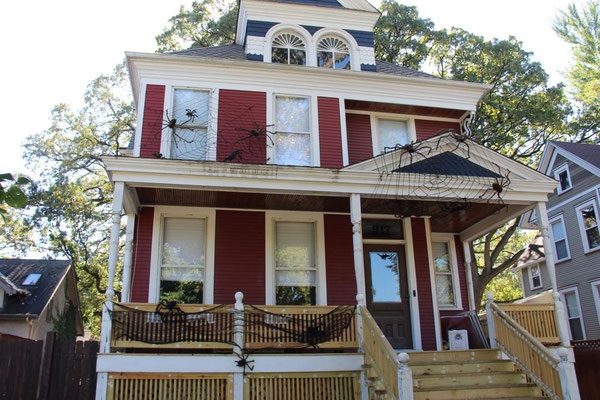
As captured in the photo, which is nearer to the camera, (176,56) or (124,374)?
(124,374)

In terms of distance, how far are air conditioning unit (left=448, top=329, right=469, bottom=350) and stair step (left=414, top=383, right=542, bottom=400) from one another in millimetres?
2141

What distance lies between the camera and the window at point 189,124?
1062 cm

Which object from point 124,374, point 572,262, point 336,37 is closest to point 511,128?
point 572,262

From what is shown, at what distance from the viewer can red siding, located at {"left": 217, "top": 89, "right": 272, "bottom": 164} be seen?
35.1ft

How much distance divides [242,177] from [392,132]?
15.9ft

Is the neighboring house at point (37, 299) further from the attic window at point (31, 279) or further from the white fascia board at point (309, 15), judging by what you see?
the white fascia board at point (309, 15)

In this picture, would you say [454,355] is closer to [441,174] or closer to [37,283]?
[441,174]

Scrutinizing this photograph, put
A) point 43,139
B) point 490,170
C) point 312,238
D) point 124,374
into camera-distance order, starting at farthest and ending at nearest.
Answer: point 43,139
point 312,238
point 490,170
point 124,374

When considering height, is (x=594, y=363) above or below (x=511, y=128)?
below

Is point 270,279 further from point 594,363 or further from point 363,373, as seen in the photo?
point 594,363

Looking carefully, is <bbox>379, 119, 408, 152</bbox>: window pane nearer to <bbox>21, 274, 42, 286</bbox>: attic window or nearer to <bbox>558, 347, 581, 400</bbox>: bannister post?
<bbox>558, 347, 581, 400</bbox>: bannister post

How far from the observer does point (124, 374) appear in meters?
7.72

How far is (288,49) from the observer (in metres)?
12.4

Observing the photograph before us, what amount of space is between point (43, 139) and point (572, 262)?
2295cm
